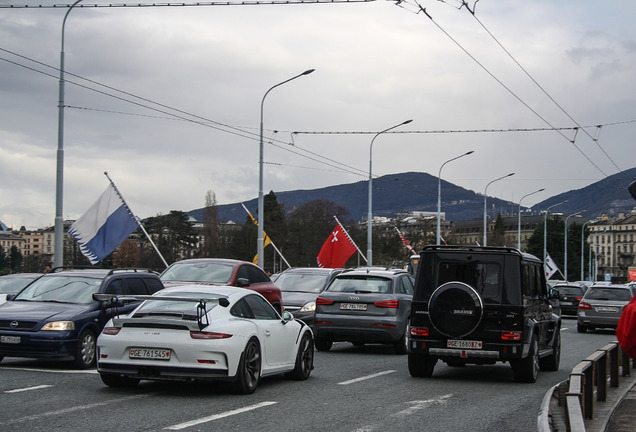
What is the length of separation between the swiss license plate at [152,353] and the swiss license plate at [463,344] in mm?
4719

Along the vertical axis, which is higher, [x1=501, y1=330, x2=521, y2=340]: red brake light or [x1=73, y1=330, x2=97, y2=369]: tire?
[x1=501, y1=330, x2=521, y2=340]: red brake light

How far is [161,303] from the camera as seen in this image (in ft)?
40.5

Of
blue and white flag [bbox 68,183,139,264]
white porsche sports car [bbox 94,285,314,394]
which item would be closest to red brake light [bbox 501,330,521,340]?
white porsche sports car [bbox 94,285,314,394]

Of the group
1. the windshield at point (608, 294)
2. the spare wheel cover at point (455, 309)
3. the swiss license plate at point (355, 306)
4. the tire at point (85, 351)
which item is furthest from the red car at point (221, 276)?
the windshield at point (608, 294)

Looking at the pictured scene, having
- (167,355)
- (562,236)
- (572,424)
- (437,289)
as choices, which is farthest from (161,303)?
(562,236)

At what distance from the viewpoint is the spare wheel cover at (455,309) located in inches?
553

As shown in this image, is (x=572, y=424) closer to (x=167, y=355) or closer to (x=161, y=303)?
(x=167, y=355)

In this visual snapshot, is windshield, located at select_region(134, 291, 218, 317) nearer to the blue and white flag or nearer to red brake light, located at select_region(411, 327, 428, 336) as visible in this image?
red brake light, located at select_region(411, 327, 428, 336)

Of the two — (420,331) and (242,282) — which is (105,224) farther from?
(420,331)

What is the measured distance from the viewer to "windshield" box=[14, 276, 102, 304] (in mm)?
15930

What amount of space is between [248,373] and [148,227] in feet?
387

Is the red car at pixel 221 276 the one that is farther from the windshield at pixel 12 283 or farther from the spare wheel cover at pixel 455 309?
the spare wheel cover at pixel 455 309

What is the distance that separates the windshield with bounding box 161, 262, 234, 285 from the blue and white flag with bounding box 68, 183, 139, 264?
898 cm

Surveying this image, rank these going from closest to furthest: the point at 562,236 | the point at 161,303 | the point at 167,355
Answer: the point at 167,355, the point at 161,303, the point at 562,236
